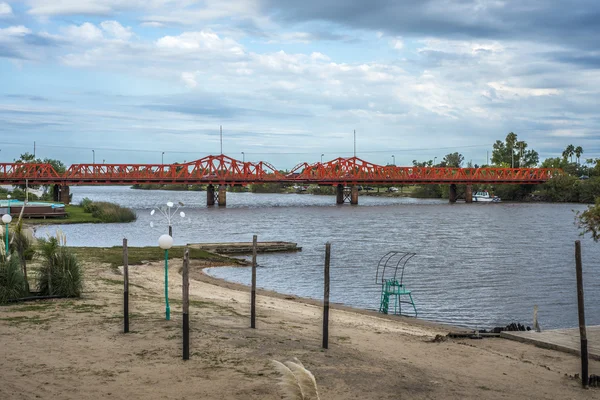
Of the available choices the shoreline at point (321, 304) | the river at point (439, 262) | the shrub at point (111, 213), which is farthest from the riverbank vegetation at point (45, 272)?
the shrub at point (111, 213)

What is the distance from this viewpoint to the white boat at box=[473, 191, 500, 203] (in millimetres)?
166325

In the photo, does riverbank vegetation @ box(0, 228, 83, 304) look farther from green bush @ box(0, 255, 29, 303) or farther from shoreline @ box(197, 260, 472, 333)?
shoreline @ box(197, 260, 472, 333)

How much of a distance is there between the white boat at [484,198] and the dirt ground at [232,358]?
15125 centimetres

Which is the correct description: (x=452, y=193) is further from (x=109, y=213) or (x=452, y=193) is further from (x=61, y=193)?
(x=109, y=213)

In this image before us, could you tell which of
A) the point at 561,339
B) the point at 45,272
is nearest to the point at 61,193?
the point at 45,272

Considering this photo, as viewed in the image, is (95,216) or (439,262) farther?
(95,216)

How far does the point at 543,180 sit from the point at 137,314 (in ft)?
514

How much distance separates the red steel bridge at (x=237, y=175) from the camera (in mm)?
128500

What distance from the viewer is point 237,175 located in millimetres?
150875

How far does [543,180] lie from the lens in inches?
6412

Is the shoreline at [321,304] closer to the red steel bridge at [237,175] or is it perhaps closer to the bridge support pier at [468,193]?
the red steel bridge at [237,175]

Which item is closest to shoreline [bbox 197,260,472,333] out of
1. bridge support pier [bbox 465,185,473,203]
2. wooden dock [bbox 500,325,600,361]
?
wooden dock [bbox 500,325,600,361]

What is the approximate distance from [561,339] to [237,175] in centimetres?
13387

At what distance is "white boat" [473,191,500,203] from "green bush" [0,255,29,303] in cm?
15543
